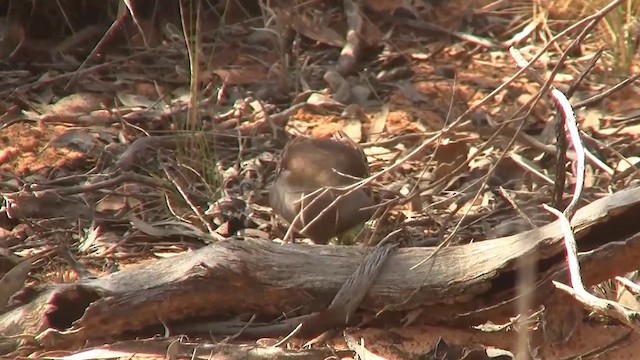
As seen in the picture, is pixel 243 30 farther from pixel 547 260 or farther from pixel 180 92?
pixel 547 260

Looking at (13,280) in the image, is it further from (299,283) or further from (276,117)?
(276,117)

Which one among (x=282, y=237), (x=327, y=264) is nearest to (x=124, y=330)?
(x=327, y=264)

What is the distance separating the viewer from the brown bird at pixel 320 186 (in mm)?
2947

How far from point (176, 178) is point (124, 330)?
1089mm

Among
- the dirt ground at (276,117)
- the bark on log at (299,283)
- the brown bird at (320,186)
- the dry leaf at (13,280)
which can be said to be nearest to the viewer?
the bark on log at (299,283)

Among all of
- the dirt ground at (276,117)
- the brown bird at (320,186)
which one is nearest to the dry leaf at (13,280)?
the dirt ground at (276,117)

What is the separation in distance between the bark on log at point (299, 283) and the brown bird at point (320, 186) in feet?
1.45

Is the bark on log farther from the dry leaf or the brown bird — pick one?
the brown bird

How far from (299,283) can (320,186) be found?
2.08ft

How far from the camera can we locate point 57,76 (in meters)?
4.17

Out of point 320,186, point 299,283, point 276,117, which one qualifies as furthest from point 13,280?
point 276,117

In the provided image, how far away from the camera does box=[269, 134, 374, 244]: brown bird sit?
295 centimetres

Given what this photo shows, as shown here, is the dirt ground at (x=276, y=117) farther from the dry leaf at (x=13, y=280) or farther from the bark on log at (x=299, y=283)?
the bark on log at (x=299, y=283)

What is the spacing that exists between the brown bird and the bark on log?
44 centimetres
